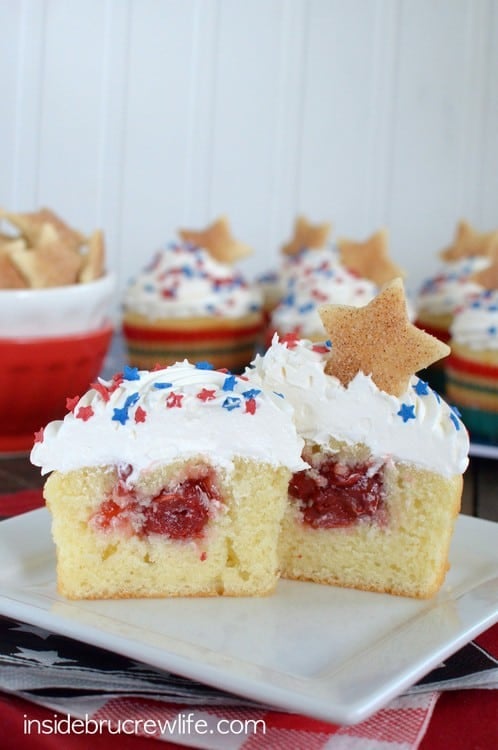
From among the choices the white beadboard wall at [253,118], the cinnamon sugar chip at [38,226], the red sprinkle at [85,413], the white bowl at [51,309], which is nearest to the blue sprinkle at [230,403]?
the red sprinkle at [85,413]

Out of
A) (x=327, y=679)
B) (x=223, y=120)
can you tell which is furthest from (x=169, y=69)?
(x=327, y=679)

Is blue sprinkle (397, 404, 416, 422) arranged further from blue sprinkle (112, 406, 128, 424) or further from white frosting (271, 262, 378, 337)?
white frosting (271, 262, 378, 337)

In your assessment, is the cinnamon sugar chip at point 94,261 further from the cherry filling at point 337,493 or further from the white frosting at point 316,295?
the cherry filling at point 337,493

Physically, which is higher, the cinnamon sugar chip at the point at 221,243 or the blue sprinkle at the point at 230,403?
the cinnamon sugar chip at the point at 221,243

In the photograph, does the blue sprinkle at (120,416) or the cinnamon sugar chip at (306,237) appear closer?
the blue sprinkle at (120,416)

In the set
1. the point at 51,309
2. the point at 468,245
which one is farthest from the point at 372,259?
the point at 51,309

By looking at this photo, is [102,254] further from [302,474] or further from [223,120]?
[223,120]

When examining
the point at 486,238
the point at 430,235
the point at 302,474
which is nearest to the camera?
the point at 302,474
